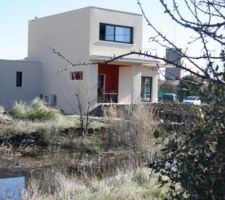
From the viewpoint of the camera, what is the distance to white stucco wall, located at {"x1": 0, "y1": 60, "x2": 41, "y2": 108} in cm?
3544

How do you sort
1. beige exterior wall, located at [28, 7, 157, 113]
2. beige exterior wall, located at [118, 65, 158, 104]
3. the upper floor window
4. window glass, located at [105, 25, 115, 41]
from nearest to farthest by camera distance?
beige exterior wall, located at [28, 7, 157, 113], the upper floor window, window glass, located at [105, 25, 115, 41], beige exterior wall, located at [118, 65, 158, 104]

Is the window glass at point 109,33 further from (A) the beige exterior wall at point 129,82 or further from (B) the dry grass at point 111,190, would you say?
(B) the dry grass at point 111,190

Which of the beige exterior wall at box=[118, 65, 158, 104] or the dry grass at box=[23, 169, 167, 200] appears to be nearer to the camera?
the dry grass at box=[23, 169, 167, 200]

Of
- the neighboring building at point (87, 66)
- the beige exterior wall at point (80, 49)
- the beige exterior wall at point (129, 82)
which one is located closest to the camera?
the beige exterior wall at point (80, 49)

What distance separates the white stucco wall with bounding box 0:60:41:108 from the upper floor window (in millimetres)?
5794

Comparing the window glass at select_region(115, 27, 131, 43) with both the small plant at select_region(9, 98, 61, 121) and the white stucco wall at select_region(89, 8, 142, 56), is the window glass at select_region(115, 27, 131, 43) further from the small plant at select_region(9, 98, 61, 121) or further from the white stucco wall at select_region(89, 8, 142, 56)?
the small plant at select_region(9, 98, 61, 121)

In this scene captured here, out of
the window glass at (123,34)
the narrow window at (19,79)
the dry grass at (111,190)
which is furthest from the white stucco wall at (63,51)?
the dry grass at (111,190)

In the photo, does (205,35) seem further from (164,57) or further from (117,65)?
(117,65)

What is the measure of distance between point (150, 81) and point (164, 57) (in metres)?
34.5

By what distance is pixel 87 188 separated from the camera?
→ 8273mm

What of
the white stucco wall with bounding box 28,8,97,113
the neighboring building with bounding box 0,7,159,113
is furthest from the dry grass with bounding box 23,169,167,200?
the neighboring building with bounding box 0,7,159,113

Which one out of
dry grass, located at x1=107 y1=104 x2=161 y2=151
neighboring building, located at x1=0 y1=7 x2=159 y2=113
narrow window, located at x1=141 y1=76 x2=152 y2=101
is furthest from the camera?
narrow window, located at x1=141 y1=76 x2=152 y2=101

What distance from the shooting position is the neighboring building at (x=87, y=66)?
111 feet

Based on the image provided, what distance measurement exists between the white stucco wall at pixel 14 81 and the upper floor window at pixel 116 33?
579 centimetres
